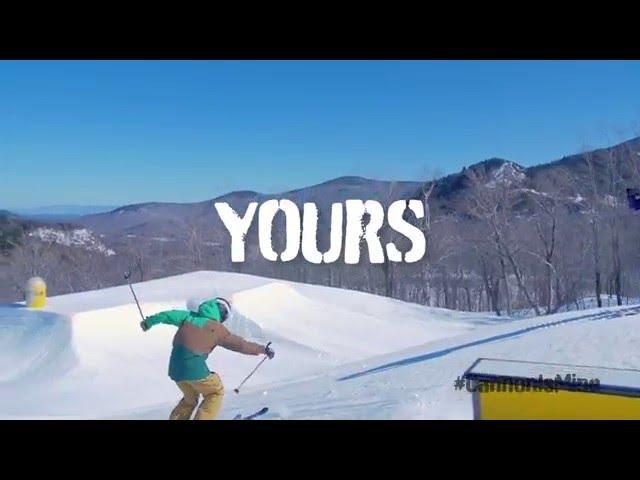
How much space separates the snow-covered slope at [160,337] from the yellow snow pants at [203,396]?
28 centimetres

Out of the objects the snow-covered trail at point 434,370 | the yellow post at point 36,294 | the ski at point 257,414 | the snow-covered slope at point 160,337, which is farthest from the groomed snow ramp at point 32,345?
the ski at point 257,414

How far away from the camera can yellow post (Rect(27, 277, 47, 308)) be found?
5.67 metres

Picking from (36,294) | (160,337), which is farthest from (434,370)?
(36,294)

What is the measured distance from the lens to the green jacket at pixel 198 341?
2822 mm

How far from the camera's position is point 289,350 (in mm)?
6375

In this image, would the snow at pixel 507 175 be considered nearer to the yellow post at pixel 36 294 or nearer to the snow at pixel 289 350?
the snow at pixel 289 350

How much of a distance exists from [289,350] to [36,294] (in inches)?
110

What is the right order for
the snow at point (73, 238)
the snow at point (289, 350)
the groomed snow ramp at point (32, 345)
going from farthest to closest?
the snow at point (73, 238)
the groomed snow ramp at point (32, 345)
the snow at point (289, 350)

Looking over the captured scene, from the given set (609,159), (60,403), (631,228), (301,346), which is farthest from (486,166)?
(60,403)

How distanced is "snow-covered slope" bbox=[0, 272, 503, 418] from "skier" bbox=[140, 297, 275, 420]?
0.91 ft

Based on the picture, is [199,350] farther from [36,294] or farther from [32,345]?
[36,294]
